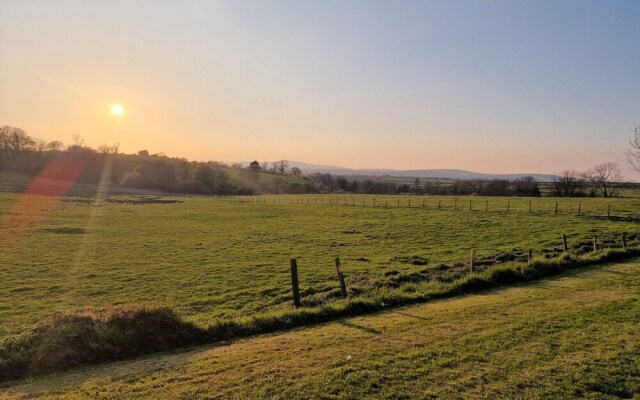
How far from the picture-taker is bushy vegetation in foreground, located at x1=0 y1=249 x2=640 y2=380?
30.5ft

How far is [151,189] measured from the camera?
137 meters

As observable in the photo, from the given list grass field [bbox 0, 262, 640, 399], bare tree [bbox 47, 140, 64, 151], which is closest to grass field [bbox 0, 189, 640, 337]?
grass field [bbox 0, 262, 640, 399]

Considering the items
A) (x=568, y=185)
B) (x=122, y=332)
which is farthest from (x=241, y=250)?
(x=568, y=185)

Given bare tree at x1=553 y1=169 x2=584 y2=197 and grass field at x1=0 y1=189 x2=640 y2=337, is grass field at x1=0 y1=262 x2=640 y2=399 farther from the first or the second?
bare tree at x1=553 y1=169 x2=584 y2=197

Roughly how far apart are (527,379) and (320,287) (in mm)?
13247

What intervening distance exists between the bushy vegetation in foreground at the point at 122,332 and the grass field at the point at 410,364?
72 cm

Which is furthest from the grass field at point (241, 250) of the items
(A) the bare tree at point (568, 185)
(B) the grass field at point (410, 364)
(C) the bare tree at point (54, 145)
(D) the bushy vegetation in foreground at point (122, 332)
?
(C) the bare tree at point (54, 145)

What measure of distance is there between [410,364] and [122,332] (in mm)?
7232

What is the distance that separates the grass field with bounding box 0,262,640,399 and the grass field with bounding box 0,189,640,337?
4.20 metres

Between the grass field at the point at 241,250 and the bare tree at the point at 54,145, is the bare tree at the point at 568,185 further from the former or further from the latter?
the bare tree at the point at 54,145

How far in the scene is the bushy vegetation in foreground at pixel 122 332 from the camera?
9.30 m

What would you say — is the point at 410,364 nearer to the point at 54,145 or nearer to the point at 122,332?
the point at 122,332

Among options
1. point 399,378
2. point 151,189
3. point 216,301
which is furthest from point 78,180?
point 399,378

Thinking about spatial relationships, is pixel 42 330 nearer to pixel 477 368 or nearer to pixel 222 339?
pixel 222 339
